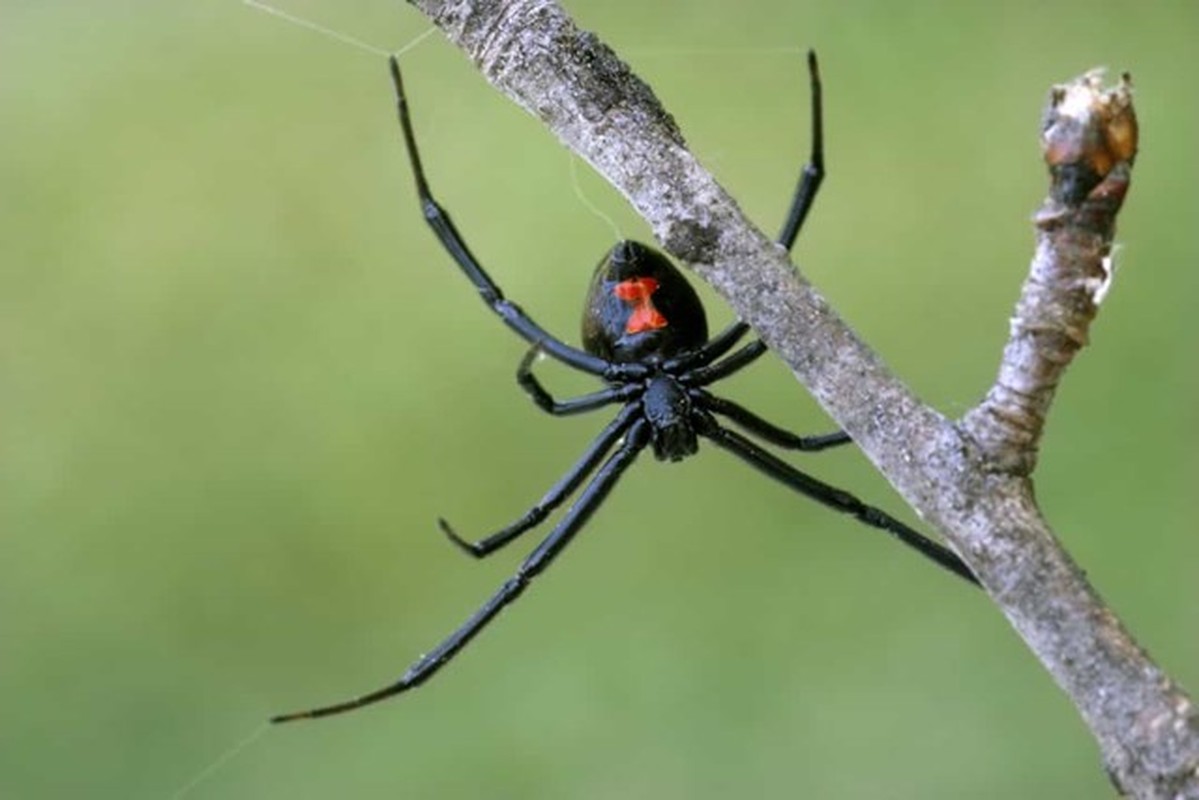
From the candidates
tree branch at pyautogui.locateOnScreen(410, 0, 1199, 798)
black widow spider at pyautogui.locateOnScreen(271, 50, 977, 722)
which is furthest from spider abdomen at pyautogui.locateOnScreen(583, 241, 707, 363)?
tree branch at pyautogui.locateOnScreen(410, 0, 1199, 798)

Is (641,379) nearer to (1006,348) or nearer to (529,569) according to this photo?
(529,569)

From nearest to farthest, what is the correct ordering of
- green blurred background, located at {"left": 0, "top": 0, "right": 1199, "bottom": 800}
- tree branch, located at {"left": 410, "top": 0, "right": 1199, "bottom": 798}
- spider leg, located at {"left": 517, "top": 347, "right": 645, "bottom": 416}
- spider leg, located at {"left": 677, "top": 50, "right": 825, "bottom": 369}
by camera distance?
tree branch, located at {"left": 410, "top": 0, "right": 1199, "bottom": 798}
spider leg, located at {"left": 677, "top": 50, "right": 825, "bottom": 369}
spider leg, located at {"left": 517, "top": 347, "right": 645, "bottom": 416}
green blurred background, located at {"left": 0, "top": 0, "right": 1199, "bottom": 800}

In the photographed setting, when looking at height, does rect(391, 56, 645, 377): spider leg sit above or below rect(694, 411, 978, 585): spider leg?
below

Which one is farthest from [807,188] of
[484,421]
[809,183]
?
[484,421]

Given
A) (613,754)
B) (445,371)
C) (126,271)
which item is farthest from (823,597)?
(126,271)

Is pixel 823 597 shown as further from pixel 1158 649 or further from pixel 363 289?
pixel 363 289

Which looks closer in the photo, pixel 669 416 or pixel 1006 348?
pixel 1006 348

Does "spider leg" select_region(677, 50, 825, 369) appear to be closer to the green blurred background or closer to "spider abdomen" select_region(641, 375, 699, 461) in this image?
"spider abdomen" select_region(641, 375, 699, 461)

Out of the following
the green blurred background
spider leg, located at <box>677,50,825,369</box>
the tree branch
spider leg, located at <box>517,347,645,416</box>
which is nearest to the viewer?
the tree branch
